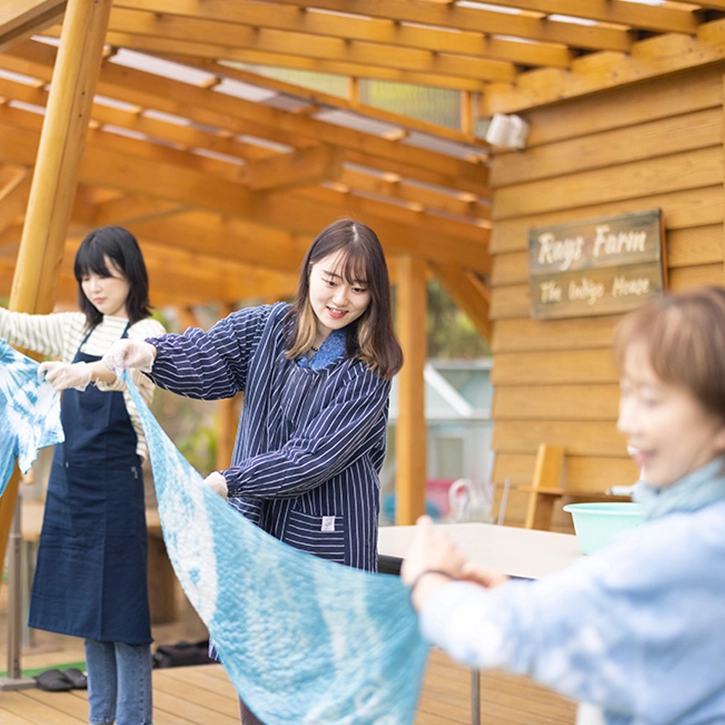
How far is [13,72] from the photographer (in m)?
5.00

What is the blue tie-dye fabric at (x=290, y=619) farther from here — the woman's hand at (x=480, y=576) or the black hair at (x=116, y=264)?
the black hair at (x=116, y=264)

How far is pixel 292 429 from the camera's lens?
6.97 ft

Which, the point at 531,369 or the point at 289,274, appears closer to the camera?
the point at 531,369

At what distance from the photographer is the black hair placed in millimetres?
2986

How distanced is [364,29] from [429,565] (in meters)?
3.56

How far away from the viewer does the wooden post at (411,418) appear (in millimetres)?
6805

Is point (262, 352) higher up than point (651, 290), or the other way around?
point (651, 290)

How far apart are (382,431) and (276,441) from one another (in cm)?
22

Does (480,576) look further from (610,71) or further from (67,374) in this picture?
(610,71)

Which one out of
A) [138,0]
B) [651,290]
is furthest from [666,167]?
[138,0]

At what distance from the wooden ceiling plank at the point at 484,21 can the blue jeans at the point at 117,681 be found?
2393mm

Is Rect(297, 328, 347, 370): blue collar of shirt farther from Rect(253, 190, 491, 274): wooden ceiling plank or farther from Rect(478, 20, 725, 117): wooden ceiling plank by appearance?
Rect(253, 190, 491, 274): wooden ceiling plank

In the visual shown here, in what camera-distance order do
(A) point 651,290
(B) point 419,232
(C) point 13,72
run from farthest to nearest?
(B) point 419,232 < (C) point 13,72 < (A) point 651,290

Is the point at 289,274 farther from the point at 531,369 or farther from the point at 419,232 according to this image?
the point at 531,369
